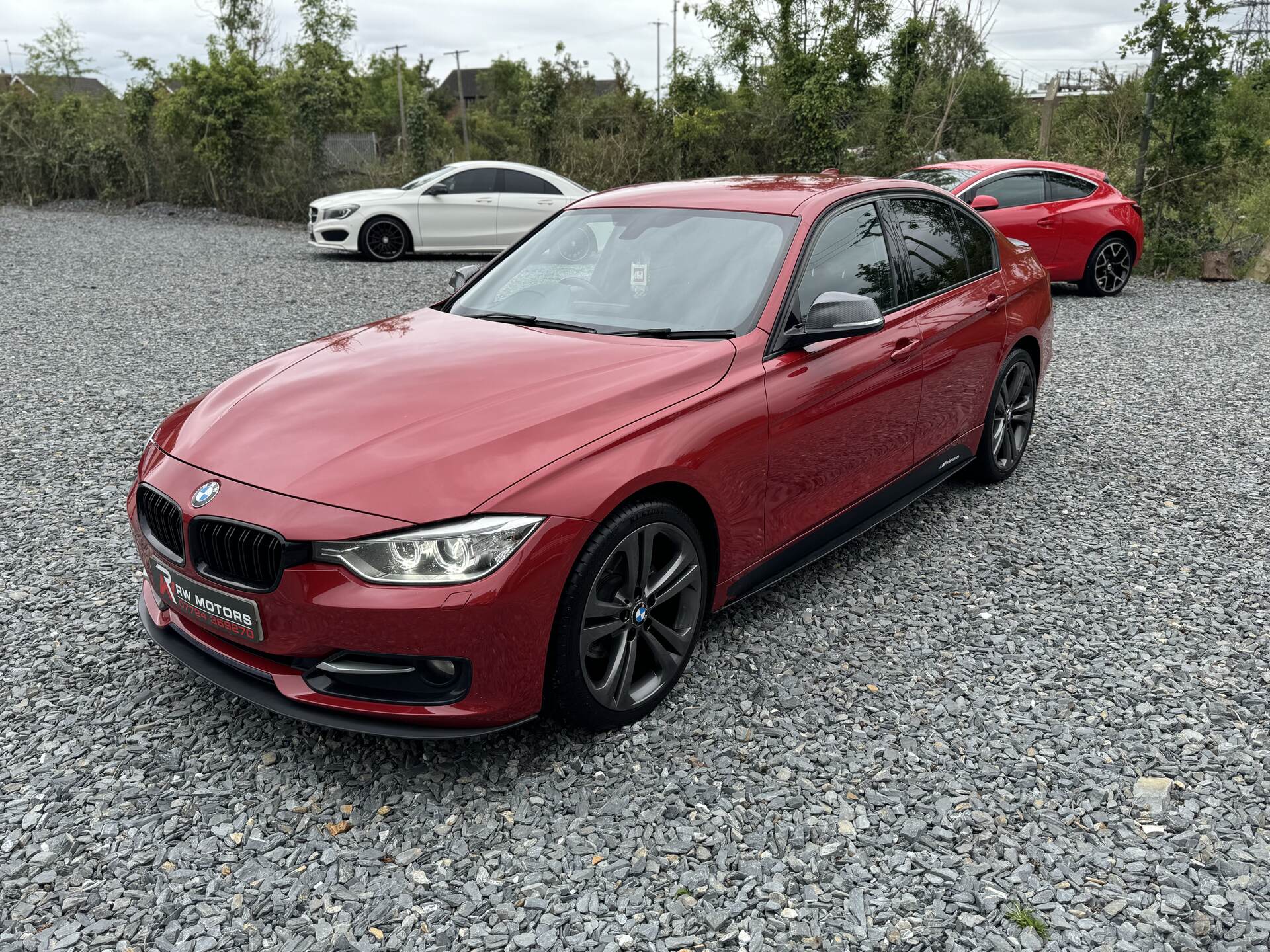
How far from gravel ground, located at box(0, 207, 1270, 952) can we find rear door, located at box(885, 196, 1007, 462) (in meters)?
0.64

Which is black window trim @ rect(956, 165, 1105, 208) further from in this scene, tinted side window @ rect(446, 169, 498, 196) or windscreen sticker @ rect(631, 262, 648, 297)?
windscreen sticker @ rect(631, 262, 648, 297)

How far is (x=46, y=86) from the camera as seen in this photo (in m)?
34.4

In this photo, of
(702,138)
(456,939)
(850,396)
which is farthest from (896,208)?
(702,138)

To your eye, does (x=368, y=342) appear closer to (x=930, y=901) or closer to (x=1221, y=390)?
(x=930, y=901)

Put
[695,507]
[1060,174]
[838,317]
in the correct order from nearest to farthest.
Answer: [695,507], [838,317], [1060,174]

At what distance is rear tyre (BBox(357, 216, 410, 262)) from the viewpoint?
49.4 ft

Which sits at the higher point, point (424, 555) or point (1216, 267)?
point (1216, 267)

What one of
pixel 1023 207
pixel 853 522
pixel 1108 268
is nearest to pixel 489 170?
pixel 1023 207

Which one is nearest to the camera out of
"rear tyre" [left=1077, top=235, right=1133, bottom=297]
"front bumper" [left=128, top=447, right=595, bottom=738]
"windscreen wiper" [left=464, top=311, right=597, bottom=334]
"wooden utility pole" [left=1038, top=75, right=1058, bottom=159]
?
"front bumper" [left=128, top=447, right=595, bottom=738]

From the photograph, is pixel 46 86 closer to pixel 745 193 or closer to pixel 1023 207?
pixel 1023 207

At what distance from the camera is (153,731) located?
326 cm

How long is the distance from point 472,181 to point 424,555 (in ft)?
45.0

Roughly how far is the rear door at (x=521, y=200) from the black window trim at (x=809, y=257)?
1142 cm

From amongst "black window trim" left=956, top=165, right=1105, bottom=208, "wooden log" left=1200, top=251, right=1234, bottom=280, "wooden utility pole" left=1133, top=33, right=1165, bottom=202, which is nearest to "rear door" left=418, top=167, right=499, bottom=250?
"black window trim" left=956, top=165, right=1105, bottom=208
